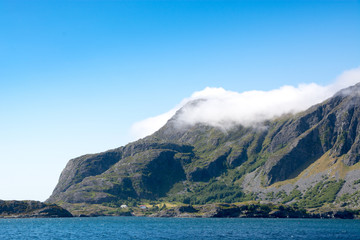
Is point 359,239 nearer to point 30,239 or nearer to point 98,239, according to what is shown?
point 98,239

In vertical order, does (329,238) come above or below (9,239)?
below

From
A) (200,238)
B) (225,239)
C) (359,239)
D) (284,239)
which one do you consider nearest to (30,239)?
(200,238)

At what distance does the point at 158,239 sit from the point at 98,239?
23329 mm

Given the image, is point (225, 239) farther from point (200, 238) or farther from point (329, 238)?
point (329, 238)

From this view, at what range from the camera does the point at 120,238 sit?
5517 inches

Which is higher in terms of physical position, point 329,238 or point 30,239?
point 30,239

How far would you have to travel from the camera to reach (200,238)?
13638cm

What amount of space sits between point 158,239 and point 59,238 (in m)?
40.2

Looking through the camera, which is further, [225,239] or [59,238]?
[59,238]

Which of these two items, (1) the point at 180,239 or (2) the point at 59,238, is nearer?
(1) the point at 180,239

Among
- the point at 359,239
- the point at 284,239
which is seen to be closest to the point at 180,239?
the point at 284,239

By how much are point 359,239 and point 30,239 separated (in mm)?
123850

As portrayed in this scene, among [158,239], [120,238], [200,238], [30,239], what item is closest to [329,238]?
[200,238]

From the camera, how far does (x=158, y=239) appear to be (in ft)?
440
